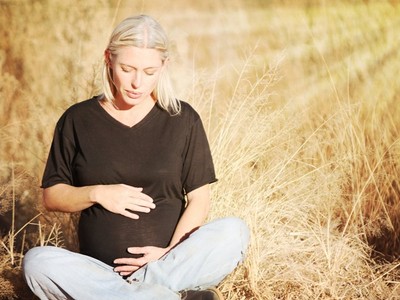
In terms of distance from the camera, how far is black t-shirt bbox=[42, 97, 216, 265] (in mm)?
2926

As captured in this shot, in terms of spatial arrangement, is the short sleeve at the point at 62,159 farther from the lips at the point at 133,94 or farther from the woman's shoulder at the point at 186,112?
the woman's shoulder at the point at 186,112

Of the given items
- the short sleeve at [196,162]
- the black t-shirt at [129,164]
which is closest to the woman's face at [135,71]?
the black t-shirt at [129,164]

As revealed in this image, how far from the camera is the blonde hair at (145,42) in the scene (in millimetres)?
2846

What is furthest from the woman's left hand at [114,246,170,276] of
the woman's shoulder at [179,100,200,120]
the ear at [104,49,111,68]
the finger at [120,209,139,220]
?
the ear at [104,49,111,68]

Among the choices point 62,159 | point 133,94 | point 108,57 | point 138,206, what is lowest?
point 138,206

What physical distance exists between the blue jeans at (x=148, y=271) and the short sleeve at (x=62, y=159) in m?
0.29

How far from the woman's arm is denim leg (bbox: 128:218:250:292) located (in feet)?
0.66

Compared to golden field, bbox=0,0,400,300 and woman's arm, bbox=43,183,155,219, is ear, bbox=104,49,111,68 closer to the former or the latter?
woman's arm, bbox=43,183,155,219

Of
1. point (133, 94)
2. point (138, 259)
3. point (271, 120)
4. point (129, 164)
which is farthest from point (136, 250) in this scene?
point (271, 120)

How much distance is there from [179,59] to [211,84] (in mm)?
683

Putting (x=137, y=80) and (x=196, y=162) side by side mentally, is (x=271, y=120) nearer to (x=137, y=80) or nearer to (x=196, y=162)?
(x=196, y=162)

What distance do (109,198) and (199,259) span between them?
375 mm

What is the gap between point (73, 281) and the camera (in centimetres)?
275

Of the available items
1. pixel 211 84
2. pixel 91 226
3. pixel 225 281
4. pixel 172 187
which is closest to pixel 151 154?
pixel 172 187
